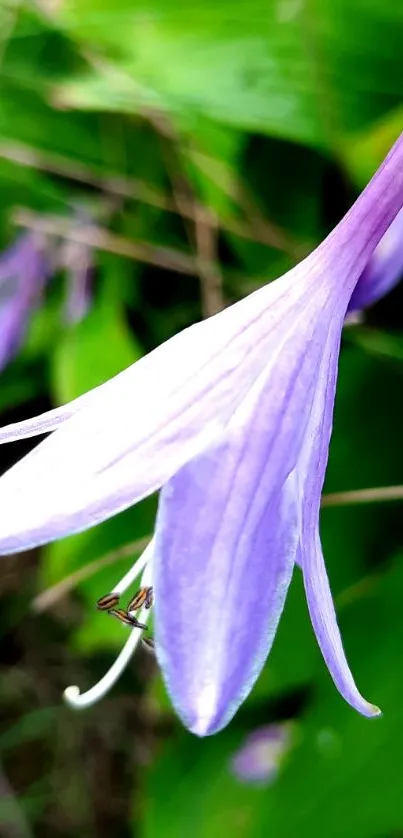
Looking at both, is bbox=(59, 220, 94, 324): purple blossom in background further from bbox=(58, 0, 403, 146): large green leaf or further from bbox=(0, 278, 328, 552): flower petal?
bbox=(0, 278, 328, 552): flower petal

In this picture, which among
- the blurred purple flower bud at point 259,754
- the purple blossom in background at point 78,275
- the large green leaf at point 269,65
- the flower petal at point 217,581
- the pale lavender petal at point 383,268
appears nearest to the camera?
the flower petal at point 217,581

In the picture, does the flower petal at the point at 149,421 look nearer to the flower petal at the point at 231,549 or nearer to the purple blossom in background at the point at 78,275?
the flower petal at the point at 231,549

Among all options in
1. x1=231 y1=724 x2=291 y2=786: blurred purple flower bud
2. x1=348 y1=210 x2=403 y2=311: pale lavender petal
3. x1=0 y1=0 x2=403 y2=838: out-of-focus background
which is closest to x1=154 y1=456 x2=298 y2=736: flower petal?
x1=348 y1=210 x2=403 y2=311: pale lavender petal

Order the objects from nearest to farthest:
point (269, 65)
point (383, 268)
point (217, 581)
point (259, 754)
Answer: point (217, 581)
point (383, 268)
point (269, 65)
point (259, 754)

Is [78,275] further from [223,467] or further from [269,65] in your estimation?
[223,467]

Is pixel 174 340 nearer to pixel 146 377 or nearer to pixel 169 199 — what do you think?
pixel 146 377

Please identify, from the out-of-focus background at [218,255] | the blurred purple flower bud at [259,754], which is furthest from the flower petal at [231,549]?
the blurred purple flower bud at [259,754]

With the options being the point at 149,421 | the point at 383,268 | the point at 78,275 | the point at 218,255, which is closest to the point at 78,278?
the point at 78,275
